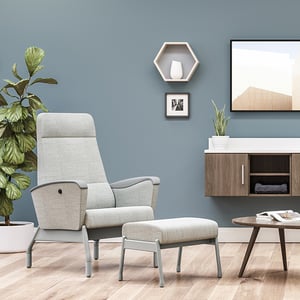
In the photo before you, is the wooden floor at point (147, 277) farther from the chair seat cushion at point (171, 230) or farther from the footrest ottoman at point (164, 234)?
the chair seat cushion at point (171, 230)

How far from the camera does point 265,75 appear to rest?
6.74 meters

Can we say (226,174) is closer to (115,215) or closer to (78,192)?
(115,215)

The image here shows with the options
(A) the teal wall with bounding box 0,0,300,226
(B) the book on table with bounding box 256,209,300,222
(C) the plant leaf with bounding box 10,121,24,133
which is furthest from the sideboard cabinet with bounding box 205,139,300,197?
(C) the plant leaf with bounding box 10,121,24,133

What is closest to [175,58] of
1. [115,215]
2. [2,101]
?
[2,101]

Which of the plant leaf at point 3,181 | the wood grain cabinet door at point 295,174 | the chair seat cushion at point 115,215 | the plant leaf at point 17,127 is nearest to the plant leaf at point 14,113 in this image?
the plant leaf at point 17,127

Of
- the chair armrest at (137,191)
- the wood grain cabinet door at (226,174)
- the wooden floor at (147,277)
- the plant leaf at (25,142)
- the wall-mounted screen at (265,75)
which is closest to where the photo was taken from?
the wooden floor at (147,277)

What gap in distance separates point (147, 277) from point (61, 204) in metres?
0.80

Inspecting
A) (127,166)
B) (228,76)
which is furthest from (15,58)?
(228,76)

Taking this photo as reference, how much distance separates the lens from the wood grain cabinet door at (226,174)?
6422mm

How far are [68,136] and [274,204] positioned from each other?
6.76ft

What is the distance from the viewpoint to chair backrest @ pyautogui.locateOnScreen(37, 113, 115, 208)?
559cm

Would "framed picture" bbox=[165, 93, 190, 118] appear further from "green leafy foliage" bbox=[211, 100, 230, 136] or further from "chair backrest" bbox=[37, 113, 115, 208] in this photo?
"chair backrest" bbox=[37, 113, 115, 208]

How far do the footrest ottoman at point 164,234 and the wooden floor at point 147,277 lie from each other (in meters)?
0.17

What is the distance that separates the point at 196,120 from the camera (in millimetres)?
6828
